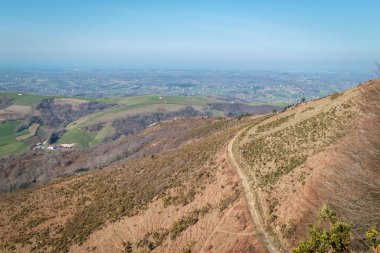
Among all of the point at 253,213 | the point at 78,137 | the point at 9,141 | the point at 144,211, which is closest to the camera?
the point at 253,213

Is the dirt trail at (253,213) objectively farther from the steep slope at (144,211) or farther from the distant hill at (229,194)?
the steep slope at (144,211)

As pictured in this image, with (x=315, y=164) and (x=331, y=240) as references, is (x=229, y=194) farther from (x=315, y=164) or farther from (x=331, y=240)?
(x=331, y=240)

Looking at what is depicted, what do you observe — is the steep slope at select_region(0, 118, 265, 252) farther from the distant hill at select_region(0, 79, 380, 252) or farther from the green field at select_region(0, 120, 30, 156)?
the green field at select_region(0, 120, 30, 156)

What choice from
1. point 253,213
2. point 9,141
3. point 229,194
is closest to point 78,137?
point 9,141

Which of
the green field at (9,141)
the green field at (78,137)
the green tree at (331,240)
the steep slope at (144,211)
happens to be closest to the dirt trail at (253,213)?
the steep slope at (144,211)

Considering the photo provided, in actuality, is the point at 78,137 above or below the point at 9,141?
below

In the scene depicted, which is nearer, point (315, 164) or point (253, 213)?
point (253, 213)
